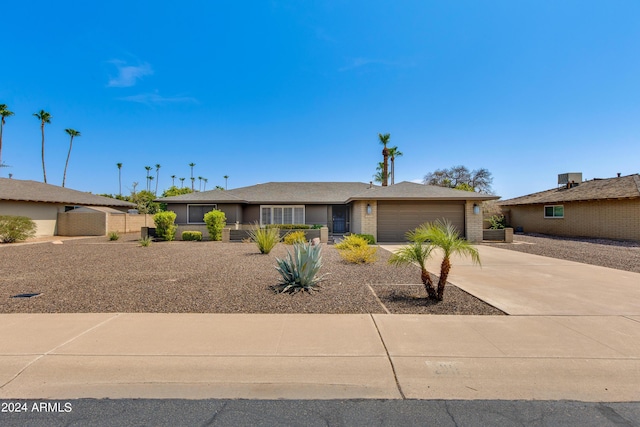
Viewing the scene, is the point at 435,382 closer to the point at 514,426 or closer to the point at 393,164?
the point at 514,426

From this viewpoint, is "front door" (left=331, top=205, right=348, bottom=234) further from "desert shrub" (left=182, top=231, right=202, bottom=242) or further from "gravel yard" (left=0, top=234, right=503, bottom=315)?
"gravel yard" (left=0, top=234, right=503, bottom=315)

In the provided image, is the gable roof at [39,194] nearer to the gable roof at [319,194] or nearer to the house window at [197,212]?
the gable roof at [319,194]

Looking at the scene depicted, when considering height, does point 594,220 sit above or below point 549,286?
above

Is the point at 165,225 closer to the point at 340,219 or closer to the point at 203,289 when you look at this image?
the point at 340,219

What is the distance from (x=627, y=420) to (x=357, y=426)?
2362 millimetres

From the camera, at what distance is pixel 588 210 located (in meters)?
20.4

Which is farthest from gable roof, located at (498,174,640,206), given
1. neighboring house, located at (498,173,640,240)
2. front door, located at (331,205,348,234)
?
front door, located at (331,205,348,234)

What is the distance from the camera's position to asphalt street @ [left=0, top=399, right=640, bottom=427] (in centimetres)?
265

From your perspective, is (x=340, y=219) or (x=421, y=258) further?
(x=340, y=219)

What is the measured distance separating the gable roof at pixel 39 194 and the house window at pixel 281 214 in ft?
51.7

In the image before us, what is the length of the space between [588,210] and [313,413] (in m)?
25.2

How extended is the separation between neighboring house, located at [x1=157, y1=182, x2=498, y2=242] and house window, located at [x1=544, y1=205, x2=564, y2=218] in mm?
9232

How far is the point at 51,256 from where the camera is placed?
12.4m

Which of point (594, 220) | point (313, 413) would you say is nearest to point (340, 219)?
point (594, 220)
